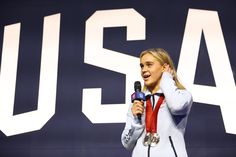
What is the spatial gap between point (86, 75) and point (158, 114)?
4.80 feet

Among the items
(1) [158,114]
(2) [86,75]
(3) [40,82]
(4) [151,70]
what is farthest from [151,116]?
(3) [40,82]

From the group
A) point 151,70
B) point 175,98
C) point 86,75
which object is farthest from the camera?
point 86,75

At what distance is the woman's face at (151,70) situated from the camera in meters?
1.58

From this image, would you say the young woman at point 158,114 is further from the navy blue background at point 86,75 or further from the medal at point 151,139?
the navy blue background at point 86,75

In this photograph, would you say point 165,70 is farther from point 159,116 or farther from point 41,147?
point 41,147

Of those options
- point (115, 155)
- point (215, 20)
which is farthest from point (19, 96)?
point (215, 20)

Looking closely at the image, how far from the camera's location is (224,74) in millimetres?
2775

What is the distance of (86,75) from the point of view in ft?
9.62

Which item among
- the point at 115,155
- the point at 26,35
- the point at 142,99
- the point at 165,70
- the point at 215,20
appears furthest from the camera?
the point at 26,35

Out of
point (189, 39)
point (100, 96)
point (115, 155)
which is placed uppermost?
point (189, 39)

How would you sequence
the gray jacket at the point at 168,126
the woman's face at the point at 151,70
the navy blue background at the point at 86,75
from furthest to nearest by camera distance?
1. the navy blue background at the point at 86,75
2. the woman's face at the point at 151,70
3. the gray jacket at the point at 168,126

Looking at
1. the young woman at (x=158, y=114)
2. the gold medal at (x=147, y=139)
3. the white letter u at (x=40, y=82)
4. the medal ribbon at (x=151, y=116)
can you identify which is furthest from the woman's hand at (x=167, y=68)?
the white letter u at (x=40, y=82)

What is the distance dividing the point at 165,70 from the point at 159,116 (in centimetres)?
20

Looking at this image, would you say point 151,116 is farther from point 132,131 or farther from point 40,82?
point 40,82
